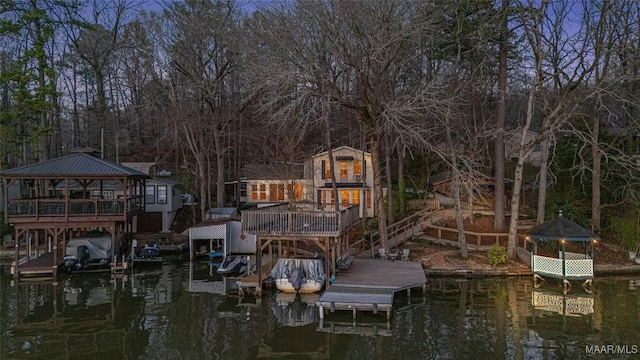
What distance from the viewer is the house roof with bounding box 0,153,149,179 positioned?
20688 mm

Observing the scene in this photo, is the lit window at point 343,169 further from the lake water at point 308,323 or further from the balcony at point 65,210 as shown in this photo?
the balcony at point 65,210

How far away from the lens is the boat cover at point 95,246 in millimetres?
22312

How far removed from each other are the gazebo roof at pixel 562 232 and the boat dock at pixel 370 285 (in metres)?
5.54

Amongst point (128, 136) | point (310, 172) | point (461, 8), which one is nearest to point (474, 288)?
point (461, 8)

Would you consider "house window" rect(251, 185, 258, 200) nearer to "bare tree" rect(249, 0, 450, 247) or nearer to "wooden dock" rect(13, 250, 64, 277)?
"bare tree" rect(249, 0, 450, 247)

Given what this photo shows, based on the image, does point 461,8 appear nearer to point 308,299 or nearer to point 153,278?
point 308,299

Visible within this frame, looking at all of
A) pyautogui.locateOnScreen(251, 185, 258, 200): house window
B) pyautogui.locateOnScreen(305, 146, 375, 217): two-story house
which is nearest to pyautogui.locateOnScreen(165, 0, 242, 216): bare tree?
pyautogui.locateOnScreen(251, 185, 258, 200): house window

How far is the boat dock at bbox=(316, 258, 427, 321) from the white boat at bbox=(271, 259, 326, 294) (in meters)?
0.96

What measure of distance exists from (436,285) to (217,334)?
992 centimetres

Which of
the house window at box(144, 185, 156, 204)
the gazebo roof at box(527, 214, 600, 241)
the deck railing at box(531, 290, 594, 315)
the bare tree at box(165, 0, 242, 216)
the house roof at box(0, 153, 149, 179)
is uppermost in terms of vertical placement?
the bare tree at box(165, 0, 242, 216)

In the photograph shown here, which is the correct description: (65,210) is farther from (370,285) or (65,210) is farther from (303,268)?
(370,285)

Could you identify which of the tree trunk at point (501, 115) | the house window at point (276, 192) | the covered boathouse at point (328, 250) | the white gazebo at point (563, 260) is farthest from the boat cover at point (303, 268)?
the house window at point (276, 192)

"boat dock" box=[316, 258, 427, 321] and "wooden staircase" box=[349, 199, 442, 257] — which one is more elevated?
"wooden staircase" box=[349, 199, 442, 257]

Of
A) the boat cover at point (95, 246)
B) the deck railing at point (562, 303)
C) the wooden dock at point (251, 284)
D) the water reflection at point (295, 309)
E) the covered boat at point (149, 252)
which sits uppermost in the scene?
the boat cover at point (95, 246)
